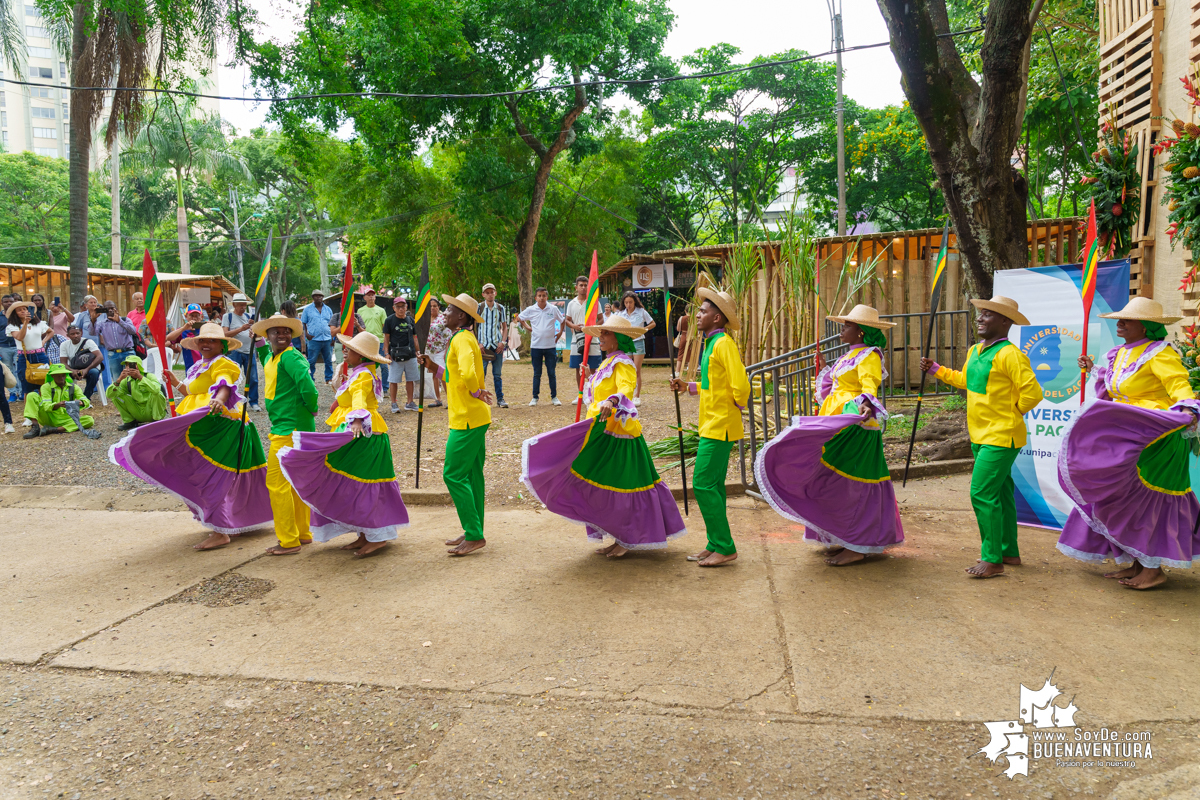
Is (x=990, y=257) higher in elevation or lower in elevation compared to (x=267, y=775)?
higher

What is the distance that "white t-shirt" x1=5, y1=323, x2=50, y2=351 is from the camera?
1173cm

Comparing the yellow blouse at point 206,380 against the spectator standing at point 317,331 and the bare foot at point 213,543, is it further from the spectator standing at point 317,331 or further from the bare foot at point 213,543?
the spectator standing at point 317,331

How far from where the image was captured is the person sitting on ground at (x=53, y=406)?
35.8 ft

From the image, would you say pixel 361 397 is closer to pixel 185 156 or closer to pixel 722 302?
pixel 722 302

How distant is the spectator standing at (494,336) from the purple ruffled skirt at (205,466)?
481cm

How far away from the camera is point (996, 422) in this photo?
504 cm

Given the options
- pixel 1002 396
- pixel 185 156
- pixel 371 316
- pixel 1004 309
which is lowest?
pixel 1002 396

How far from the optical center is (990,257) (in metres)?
7.51

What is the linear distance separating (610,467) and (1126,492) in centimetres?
297

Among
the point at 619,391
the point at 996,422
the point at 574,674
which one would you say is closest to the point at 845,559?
the point at 996,422

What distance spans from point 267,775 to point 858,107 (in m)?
31.3

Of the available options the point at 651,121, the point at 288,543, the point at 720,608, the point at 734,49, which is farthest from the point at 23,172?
the point at 720,608

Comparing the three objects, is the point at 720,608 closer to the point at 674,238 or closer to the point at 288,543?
the point at 288,543

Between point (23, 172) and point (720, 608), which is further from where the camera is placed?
point (23, 172)
